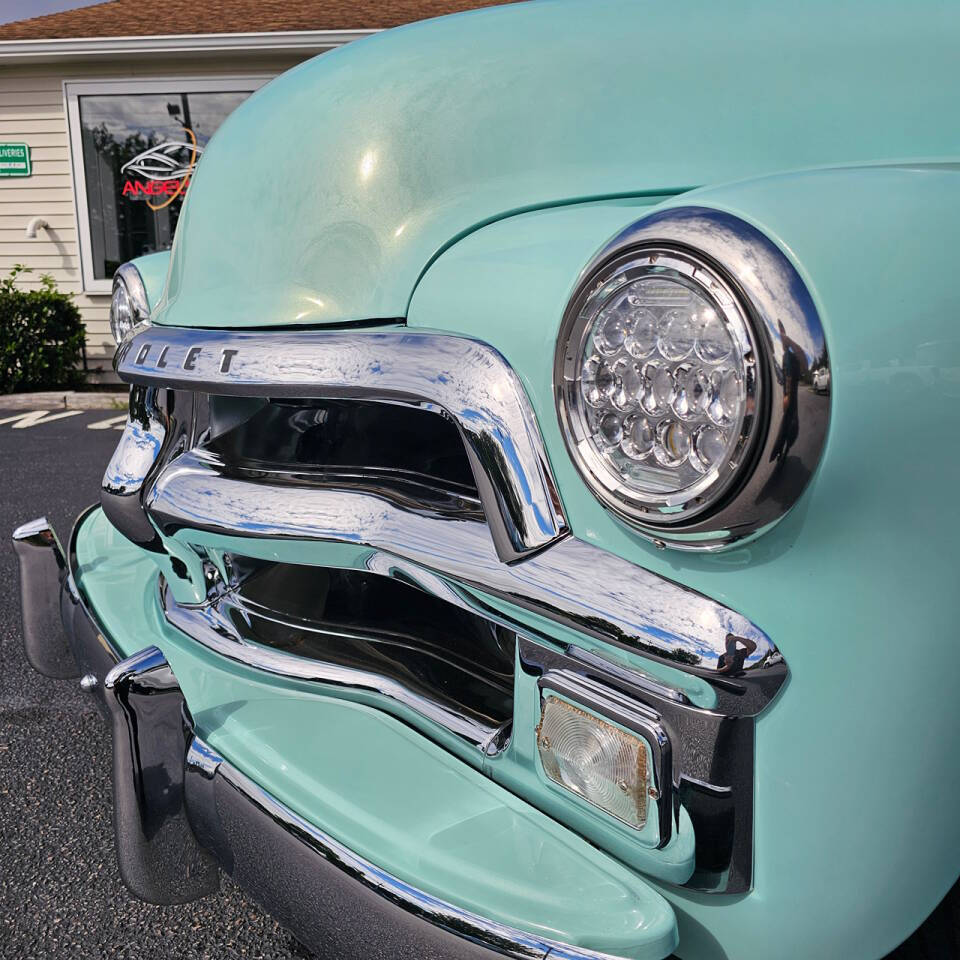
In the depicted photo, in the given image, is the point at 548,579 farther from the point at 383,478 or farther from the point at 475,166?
the point at 475,166

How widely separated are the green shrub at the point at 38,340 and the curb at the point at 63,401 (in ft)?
0.92

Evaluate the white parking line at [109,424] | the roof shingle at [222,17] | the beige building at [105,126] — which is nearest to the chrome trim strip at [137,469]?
the white parking line at [109,424]

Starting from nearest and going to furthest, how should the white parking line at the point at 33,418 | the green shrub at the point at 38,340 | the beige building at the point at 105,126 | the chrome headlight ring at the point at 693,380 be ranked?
the chrome headlight ring at the point at 693,380
the white parking line at the point at 33,418
the green shrub at the point at 38,340
the beige building at the point at 105,126

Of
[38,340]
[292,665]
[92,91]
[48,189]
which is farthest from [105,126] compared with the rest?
[292,665]

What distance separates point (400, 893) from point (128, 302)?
1.45 m

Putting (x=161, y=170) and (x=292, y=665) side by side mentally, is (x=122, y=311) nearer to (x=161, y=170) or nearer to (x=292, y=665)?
(x=292, y=665)

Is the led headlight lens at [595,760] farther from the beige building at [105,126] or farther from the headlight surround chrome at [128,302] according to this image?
the beige building at [105,126]

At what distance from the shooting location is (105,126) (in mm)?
8734

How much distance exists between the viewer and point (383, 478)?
1.34 m

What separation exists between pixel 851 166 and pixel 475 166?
1.83 feet

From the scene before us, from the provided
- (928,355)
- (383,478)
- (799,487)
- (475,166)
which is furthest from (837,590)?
(475,166)

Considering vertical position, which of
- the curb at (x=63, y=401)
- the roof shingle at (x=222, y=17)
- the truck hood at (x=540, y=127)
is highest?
the roof shingle at (x=222, y=17)

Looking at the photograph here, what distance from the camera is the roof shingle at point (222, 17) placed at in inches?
333

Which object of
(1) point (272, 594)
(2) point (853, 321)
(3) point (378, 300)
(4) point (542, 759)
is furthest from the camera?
(1) point (272, 594)
